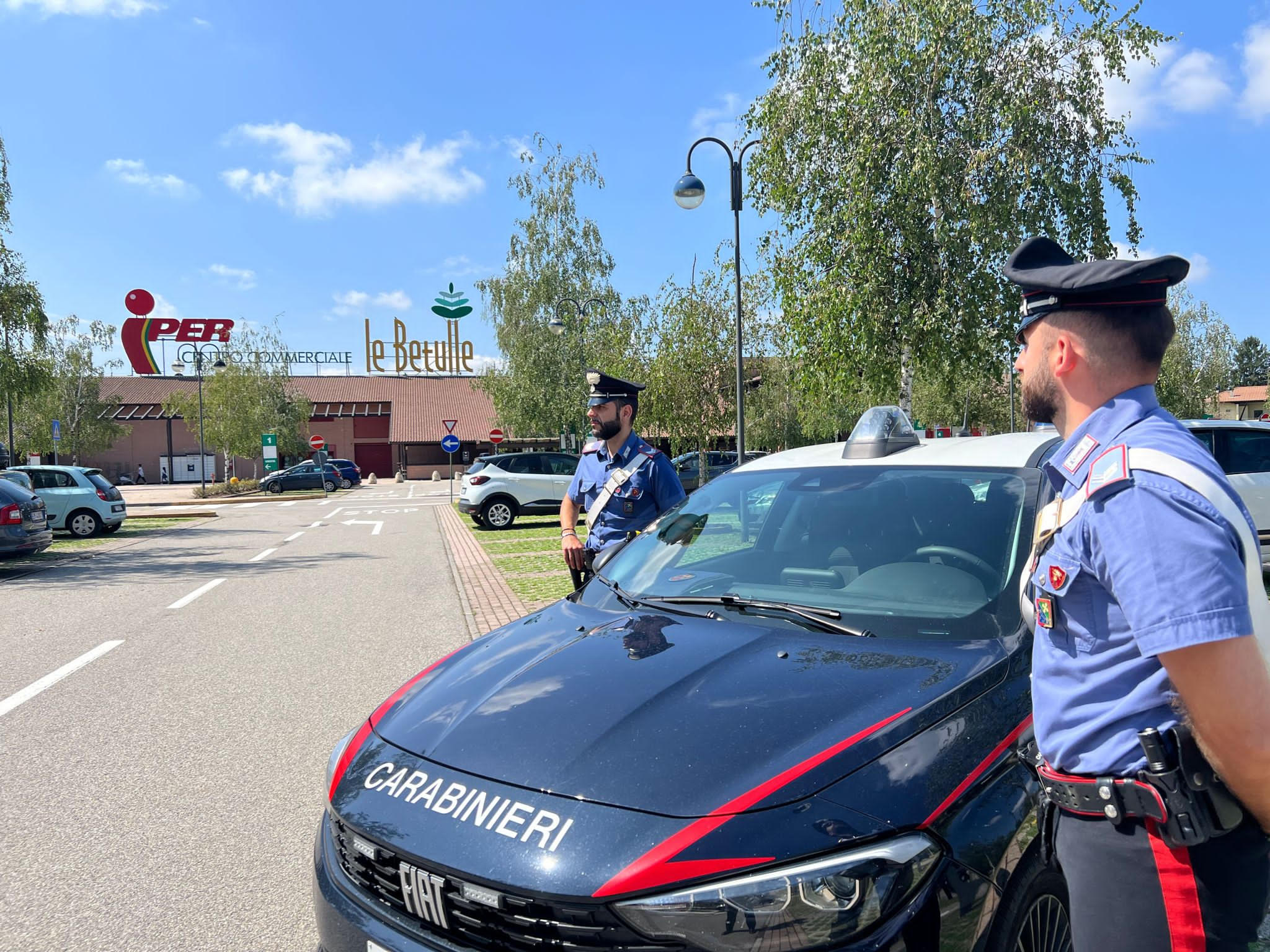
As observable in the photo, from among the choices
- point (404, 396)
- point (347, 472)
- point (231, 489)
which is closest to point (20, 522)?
point (231, 489)

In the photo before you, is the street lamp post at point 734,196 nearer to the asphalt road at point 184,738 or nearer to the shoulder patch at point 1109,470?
the asphalt road at point 184,738

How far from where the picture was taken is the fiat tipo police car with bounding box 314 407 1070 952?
5.36ft

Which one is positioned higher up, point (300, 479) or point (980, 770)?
point (980, 770)

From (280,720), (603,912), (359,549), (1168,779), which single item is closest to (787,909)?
(603,912)

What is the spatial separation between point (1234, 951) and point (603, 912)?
3.36 ft

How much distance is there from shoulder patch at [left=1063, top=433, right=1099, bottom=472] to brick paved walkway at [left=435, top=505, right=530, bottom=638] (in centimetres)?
487

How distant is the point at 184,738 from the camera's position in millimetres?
5012

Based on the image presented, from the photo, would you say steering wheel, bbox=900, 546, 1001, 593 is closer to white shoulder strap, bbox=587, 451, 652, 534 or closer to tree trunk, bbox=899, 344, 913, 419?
white shoulder strap, bbox=587, 451, 652, 534

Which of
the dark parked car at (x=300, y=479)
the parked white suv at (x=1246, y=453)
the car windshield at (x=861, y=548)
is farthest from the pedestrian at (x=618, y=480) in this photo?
the dark parked car at (x=300, y=479)

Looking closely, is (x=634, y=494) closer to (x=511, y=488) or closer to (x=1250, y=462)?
(x=1250, y=462)

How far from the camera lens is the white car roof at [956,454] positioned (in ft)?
10.1

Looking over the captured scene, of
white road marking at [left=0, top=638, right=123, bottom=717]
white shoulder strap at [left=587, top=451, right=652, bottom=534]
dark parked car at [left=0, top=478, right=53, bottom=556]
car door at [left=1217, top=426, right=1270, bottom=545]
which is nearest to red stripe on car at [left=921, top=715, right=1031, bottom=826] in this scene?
white shoulder strap at [left=587, top=451, right=652, bottom=534]

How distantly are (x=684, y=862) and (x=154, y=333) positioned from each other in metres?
74.8

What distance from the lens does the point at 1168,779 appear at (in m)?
1.33
